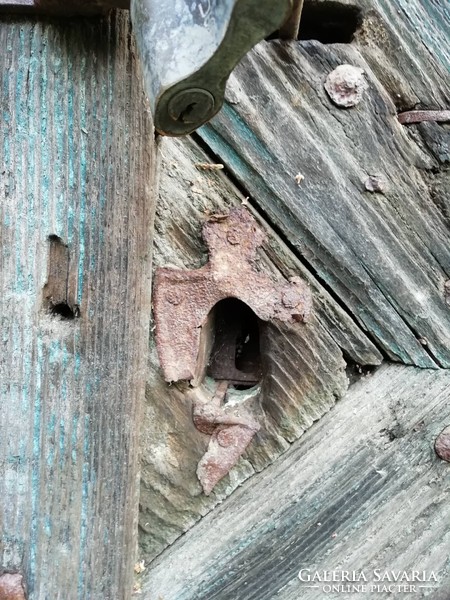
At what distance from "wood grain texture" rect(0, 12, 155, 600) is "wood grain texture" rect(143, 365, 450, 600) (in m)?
0.19

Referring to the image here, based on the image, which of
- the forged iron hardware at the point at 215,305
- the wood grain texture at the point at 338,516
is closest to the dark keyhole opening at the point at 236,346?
the forged iron hardware at the point at 215,305

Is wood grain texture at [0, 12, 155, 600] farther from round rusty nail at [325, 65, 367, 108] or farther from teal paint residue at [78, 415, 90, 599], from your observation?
round rusty nail at [325, 65, 367, 108]

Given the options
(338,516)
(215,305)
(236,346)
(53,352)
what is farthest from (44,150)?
(338,516)

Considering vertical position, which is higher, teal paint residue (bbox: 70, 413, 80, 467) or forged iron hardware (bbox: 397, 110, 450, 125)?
forged iron hardware (bbox: 397, 110, 450, 125)

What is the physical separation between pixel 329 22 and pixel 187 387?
2.32ft

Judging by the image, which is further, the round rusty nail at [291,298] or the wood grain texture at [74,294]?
the round rusty nail at [291,298]

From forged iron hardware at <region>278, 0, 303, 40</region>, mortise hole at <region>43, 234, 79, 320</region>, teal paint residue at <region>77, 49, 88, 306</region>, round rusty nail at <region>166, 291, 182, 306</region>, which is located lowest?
round rusty nail at <region>166, 291, 182, 306</region>

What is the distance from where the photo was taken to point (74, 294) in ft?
2.63

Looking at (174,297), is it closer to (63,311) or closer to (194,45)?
(63,311)

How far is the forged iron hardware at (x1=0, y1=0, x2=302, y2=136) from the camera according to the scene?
0.45 metres

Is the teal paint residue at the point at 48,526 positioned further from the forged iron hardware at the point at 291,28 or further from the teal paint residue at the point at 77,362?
the forged iron hardware at the point at 291,28

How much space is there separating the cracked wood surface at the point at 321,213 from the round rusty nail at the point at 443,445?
123mm

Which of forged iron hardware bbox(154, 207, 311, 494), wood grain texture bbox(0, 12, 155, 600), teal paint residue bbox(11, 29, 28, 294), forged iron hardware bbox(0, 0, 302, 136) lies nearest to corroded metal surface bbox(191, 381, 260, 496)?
forged iron hardware bbox(154, 207, 311, 494)

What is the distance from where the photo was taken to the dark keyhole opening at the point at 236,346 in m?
1.06
